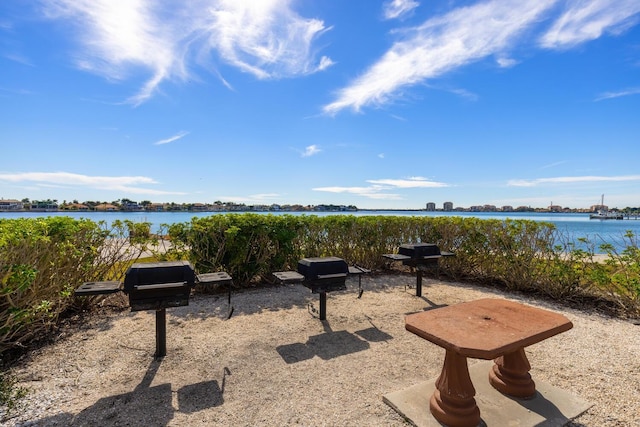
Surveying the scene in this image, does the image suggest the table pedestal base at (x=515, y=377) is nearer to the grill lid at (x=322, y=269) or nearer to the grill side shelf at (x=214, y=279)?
the grill lid at (x=322, y=269)

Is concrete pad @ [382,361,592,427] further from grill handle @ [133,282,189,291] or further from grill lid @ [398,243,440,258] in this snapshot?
grill lid @ [398,243,440,258]

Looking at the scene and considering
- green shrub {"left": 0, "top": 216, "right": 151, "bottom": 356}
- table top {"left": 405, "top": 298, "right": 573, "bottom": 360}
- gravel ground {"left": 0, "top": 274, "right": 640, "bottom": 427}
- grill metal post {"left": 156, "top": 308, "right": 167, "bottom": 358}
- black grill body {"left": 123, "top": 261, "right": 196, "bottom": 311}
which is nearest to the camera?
table top {"left": 405, "top": 298, "right": 573, "bottom": 360}

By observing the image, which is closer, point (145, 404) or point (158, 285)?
point (145, 404)

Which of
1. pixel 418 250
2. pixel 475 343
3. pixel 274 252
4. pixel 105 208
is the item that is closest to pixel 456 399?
pixel 475 343

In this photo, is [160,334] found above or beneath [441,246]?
beneath

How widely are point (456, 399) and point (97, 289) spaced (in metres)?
3.63

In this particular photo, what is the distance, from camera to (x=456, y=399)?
2492 millimetres

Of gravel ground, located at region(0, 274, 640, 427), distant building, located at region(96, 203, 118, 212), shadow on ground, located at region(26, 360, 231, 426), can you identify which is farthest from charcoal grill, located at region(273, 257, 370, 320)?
distant building, located at region(96, 203, 118, 212)

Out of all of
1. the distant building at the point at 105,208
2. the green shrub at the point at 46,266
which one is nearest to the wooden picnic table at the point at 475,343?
the green shrub at the point at 46,266

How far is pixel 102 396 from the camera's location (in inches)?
112

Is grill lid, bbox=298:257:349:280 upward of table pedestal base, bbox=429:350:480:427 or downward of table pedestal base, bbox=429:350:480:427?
upward

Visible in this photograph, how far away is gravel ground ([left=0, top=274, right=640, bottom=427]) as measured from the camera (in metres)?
2.62

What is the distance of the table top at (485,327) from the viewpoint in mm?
2256

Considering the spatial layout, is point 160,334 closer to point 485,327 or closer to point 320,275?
point 320,275
